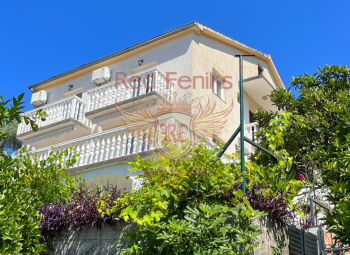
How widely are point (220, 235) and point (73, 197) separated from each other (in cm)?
286

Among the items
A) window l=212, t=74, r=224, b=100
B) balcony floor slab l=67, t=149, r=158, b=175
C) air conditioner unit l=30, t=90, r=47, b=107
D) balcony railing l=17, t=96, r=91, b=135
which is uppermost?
air conditioner unit l=30, t=90, r=47, b=107

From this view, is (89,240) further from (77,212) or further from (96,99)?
(96,99)

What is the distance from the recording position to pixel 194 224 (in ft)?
12.8

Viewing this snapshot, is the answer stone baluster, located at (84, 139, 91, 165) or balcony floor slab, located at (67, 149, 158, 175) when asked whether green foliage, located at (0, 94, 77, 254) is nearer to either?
balcony floor slab, located at (67, 149, 158, 175)

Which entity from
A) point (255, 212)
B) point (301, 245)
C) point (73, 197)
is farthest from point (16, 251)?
point (301, 245)

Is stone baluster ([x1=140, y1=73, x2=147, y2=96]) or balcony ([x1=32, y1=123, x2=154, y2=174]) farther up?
stone baluster ([x1=140, y1=73, x2=147, y2=96])

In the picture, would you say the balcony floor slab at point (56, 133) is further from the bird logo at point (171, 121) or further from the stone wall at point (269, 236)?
the stone wall at point (269, 236)

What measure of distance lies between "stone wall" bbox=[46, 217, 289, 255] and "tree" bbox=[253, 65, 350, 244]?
0.89 metres

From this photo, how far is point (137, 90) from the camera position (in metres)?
13.2

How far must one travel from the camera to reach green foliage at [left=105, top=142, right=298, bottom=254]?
3.82m

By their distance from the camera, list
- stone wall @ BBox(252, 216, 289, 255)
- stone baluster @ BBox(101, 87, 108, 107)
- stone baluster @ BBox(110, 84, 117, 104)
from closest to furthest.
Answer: stone wall @ BBox(252, 216, 289, 255), stone baluster @ BBox(110, 84, 117, 104), stone baluster @ BBox(101, 87, 108, 107)

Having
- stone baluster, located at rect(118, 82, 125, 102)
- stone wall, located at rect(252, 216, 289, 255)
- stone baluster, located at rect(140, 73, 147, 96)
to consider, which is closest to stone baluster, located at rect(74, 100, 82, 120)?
stone baluster, located at rect(118, 82, 125, 102)

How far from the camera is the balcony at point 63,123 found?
14938 millimetres

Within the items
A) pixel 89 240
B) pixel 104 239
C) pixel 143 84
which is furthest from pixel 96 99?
pixel 104 239
